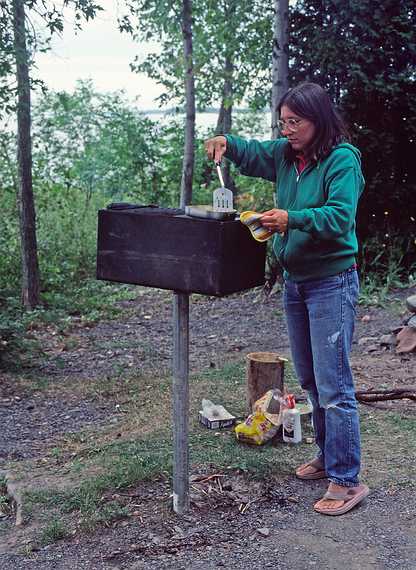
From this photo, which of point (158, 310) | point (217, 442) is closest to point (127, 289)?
point (158, 310)

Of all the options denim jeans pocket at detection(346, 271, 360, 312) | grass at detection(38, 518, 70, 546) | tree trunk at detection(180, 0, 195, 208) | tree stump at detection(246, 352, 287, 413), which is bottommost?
grass at detection(38, 518, 70, 546)

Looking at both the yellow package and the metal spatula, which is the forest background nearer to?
the yellow package

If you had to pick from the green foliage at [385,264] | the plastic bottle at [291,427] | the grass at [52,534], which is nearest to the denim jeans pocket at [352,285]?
the plastic bottle at [291,427]

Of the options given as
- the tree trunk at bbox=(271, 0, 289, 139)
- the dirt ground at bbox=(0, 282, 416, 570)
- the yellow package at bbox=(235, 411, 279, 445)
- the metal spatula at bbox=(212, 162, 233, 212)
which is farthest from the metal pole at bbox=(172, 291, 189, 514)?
the tree trunk at bbox=(271, 0, 289, 139)

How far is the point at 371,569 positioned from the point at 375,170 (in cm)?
611

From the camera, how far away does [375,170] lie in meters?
8.80

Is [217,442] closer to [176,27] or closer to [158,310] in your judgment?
[158,310]

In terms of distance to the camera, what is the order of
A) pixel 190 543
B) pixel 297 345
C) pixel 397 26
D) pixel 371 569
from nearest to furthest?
1. pixel 371 569
2. pixel 190 543
3. pixel 297 345
4. pixel 397 26

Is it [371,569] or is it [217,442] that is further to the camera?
[217,442]

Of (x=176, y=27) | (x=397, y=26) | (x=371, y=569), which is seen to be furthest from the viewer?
(x=176, y=27)

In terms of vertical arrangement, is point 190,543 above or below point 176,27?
below

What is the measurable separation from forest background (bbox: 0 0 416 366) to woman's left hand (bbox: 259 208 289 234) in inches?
147

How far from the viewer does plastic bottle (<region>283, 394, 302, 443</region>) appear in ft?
15.0

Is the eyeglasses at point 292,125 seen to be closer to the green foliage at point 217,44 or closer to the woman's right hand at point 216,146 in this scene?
the woman's right hand at point 216,146
